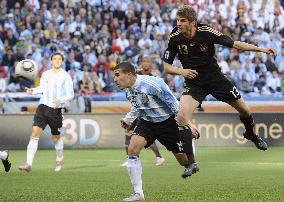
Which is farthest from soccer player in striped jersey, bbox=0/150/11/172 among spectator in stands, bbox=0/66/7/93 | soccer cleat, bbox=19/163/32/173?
spectator in stands, bbox=0/66/7/93

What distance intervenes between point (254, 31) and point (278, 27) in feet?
3.86

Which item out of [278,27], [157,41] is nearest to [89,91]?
[157,41]

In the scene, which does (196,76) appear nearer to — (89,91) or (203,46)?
(203,46)

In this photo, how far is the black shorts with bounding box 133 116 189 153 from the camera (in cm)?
1113

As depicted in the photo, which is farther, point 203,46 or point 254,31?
point 254,31

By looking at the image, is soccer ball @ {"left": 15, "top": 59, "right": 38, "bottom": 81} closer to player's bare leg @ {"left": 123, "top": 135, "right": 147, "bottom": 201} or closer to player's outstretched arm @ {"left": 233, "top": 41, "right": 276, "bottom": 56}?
player's outstretched arm @ {"left": 233, "top": 41, "right": 276, "bottom": 56}

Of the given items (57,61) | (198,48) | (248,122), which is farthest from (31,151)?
(198,48)

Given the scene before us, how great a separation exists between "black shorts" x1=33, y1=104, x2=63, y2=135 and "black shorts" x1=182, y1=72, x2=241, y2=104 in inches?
178

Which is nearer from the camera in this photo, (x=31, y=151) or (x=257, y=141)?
(x=257, y=141)

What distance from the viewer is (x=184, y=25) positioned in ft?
39.0

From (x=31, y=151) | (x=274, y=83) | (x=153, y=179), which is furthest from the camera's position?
(x=274, y=83)

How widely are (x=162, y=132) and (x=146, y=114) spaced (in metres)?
0.34

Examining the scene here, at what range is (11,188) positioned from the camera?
12.5 m

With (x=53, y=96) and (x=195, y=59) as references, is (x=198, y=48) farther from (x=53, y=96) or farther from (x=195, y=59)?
(x=53, y=96)
